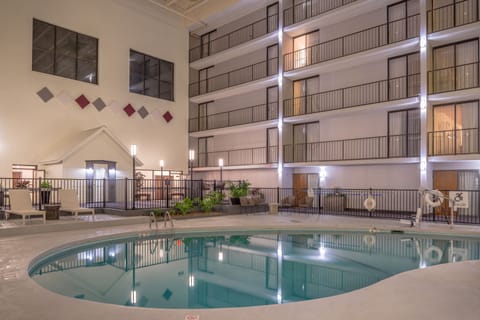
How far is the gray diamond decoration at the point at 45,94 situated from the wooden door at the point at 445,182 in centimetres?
1843

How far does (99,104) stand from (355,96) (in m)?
13.5

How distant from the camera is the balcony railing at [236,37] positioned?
22047 mm

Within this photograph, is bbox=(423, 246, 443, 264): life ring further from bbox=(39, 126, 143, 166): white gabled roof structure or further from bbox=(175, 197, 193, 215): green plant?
bbox=(39, 126, 143, 166): white gabled roof structure

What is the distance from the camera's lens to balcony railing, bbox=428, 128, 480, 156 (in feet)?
48.6

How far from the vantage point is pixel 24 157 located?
1712 cm

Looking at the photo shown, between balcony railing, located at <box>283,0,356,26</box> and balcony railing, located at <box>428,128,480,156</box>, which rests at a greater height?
balcony railing, located at <box>283,0,356,26</box>

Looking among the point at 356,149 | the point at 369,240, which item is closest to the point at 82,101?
the point at 356,149

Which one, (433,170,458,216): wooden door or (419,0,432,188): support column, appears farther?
(433,170,458,216): wooden door

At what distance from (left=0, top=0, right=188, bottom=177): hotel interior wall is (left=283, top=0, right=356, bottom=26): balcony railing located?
7.79m

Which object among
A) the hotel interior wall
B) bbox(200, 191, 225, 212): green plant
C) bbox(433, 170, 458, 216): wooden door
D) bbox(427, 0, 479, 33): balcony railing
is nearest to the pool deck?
bbox(200, 191, 225, 212): green plant

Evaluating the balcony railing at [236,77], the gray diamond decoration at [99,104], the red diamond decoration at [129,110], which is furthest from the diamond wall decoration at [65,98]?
the balcony railing at [236,77]

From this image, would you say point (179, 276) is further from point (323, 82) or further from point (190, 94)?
point (190, 94)

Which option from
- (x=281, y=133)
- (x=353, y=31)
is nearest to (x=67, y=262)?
(x=281, y=133)

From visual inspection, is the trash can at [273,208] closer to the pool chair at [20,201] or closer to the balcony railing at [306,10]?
the pool chair at [20,201]
